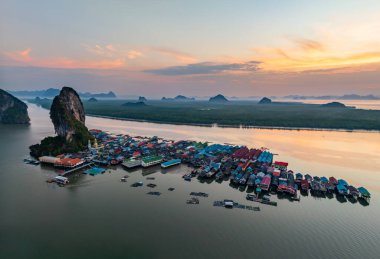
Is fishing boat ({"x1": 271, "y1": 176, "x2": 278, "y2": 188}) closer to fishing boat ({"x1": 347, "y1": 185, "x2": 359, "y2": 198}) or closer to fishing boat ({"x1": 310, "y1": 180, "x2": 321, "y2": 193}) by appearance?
fishing boat ({"x1": 310, "y1": 180, "x2": 321, "y2": 193})

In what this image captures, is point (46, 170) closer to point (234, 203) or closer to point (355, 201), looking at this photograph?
point (234, 203)

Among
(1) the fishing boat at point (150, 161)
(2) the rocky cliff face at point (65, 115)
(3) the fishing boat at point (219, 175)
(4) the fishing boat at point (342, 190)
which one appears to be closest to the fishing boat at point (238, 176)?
(3) the fishing boat at point (219, 175)

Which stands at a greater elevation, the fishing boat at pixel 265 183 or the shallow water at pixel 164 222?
the fishing boat at pixel 265 183

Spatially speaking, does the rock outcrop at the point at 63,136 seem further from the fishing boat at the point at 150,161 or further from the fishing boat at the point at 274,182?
the fishing boat at the point at 274,182

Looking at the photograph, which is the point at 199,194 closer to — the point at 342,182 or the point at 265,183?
the point at 265,183

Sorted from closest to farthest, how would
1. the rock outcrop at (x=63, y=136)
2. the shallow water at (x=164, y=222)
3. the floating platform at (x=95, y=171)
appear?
the shallow water at (x=164, y=222)
the floating platform at (x=95, y=171)
the rock outcrop at (x=63, y=136)

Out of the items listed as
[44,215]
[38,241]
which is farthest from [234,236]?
[44,215]
